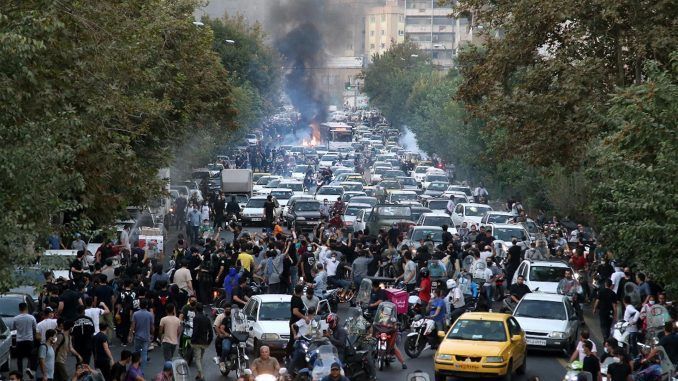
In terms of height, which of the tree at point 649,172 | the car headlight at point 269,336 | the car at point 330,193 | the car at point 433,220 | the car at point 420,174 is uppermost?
the tree at point 649,172

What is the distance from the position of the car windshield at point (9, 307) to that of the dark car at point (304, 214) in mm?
28334

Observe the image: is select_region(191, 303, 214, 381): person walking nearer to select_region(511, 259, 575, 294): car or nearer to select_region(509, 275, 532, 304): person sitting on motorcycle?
select_region(509, 275, 532, 304): person sitting on motorcycle

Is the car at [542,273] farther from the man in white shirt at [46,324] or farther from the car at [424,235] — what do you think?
the man in white shirt at [46,324]

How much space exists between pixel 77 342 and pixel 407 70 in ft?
413

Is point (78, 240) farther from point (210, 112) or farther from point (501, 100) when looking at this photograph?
point (210, 112)

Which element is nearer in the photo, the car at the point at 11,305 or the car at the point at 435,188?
the car at the point at 11,305

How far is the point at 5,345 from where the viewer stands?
76.4ft

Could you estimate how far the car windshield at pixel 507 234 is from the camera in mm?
43000

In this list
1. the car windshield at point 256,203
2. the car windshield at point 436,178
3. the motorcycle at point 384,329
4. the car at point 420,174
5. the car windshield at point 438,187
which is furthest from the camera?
the car at point 420,174

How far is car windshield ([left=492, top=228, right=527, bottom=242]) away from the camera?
43000mm

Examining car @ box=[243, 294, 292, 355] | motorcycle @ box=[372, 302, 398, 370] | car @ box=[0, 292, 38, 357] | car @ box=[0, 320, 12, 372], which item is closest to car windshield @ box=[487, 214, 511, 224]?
car @ box=[243, 294, 292, 355]

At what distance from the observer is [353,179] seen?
7138 cm

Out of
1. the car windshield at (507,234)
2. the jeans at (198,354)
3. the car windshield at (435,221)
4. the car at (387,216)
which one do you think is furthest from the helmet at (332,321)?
the car at (387,216)

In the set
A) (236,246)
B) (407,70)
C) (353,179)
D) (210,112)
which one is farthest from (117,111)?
(407,70)
